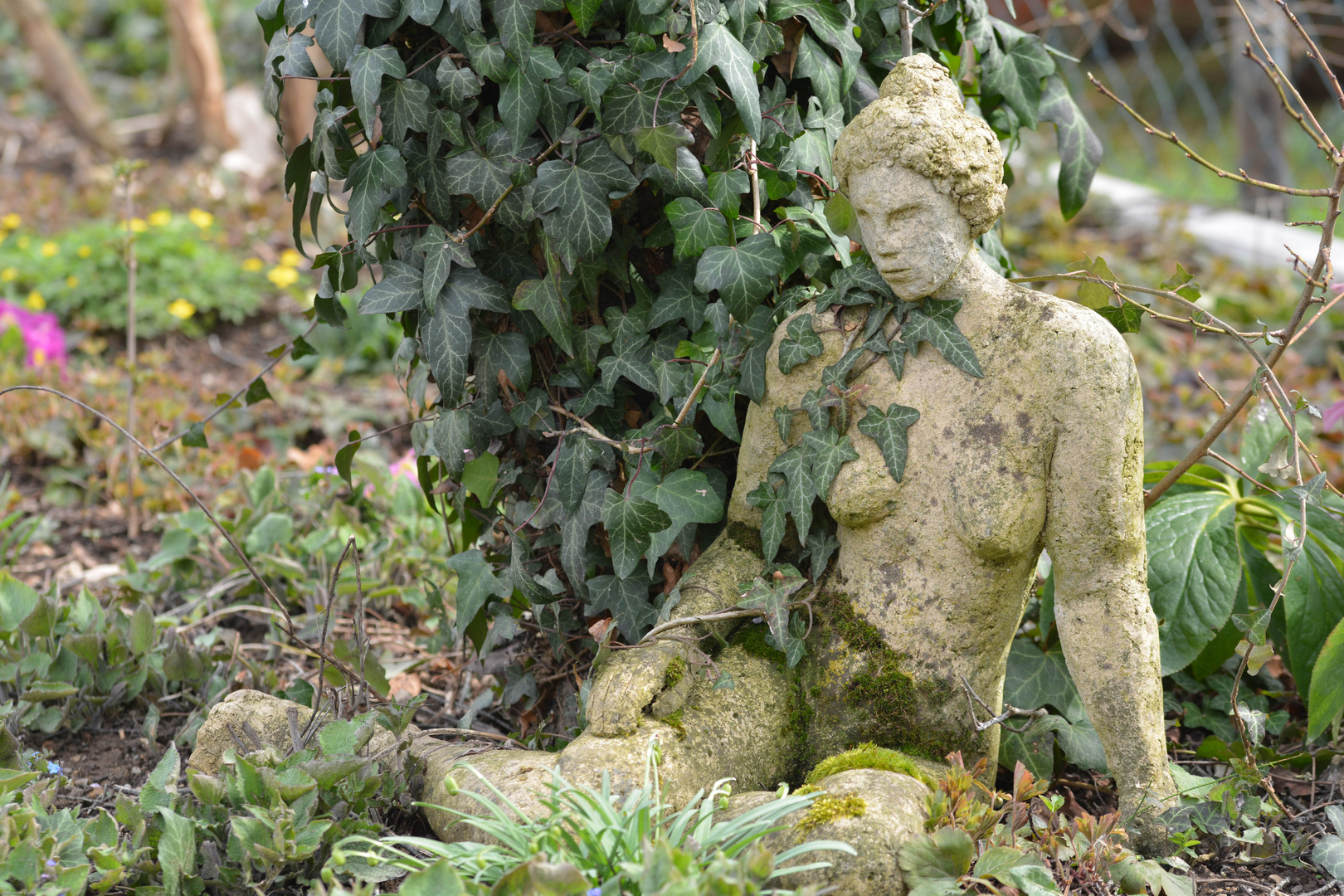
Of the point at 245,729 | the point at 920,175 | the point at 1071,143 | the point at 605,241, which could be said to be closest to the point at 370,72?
the point at 605,241

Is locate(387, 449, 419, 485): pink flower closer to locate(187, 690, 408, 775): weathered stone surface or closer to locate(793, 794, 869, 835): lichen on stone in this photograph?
locate(187, 690, 408, 775): weathered stone surface

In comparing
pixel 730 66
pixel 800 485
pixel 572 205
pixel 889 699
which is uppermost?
pixel 730 66

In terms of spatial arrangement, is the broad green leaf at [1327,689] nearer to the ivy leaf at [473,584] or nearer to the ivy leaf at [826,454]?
the ivy leaf at [826,454]

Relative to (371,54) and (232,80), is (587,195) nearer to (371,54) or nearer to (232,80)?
(371,54)

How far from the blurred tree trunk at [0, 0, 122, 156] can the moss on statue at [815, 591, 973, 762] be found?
22.6 feet

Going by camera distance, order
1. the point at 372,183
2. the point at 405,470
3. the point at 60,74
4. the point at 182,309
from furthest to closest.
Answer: the point at 60,74
the point at 182,309
the point at 405,470
the point at 372,183

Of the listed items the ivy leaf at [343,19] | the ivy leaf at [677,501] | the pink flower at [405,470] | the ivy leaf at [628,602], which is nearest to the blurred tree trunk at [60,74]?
the pink flower at [405,470]

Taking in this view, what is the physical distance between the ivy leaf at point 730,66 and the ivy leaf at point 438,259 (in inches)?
20.0

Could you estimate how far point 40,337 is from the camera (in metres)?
4.55

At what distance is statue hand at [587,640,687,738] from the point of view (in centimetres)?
187

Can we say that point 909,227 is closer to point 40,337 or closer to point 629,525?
point 629,525

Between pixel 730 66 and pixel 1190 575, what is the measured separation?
1.48 metres

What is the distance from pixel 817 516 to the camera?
2.07 meters

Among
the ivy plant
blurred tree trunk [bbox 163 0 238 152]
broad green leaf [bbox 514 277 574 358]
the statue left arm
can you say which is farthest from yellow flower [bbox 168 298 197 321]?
the statue left arm
